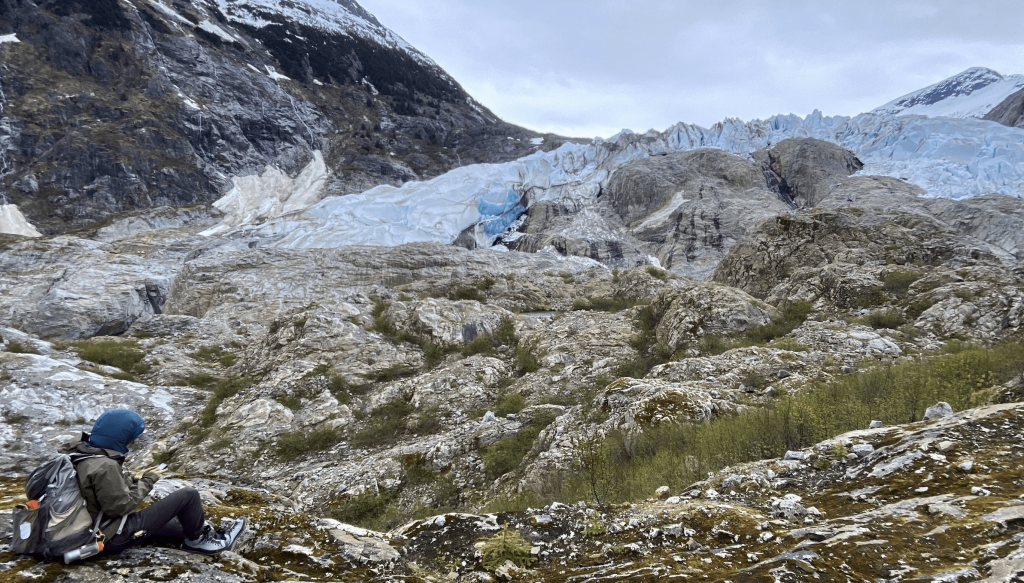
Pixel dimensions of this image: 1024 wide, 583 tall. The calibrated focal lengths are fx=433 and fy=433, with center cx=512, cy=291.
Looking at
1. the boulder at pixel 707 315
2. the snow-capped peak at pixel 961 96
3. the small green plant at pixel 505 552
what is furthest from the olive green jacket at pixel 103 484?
the snow-capped peak at pixel 961 96

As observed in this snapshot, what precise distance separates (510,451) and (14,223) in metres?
88.4

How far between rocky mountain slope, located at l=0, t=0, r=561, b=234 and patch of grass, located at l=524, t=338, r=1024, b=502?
3490 inches

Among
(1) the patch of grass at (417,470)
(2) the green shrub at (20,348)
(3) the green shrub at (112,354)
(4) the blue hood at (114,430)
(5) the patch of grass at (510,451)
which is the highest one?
(4) the blue hood at (114,430)

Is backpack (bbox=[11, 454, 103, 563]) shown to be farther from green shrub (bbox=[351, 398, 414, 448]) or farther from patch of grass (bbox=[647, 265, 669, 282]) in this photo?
patch of grass (bbox=[647, 265, 669, 282])

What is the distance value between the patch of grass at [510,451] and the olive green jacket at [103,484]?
7.45 metres

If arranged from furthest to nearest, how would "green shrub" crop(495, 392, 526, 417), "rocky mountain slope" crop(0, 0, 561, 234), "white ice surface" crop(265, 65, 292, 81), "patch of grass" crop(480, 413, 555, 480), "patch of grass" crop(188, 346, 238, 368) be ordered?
"white ice surface" crop(265, 65, 292, 81) → "rocky mountain slope" crop(0, 0, 561, 234) → "patch of grass" crop(188, 346, 238, 368) → "green shrub" crop(495, 392, 526, 417) → "patch of grass" crop(480, 413, 555, 480)

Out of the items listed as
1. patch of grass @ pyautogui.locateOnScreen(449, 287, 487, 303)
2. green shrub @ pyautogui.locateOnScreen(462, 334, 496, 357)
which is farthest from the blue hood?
patch of grass @ pyautogui.locateOnScreen(449, 287, 487, 303)

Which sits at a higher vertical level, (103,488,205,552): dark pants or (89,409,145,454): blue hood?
(89,409,145,454): blue hood

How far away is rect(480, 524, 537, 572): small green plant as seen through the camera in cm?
380

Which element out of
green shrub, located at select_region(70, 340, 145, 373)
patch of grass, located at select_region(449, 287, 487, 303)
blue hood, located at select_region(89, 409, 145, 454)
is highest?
patch of grass, located at select_region(449, 287, 487, 303)

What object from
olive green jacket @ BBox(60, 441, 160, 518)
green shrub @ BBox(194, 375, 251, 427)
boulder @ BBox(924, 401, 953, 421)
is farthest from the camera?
green shrub @ BBox(194, 375, 251, 427)

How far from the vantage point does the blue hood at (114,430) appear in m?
3.36

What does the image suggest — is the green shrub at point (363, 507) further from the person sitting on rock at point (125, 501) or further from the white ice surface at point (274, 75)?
the white ice surface at point (274, 75)

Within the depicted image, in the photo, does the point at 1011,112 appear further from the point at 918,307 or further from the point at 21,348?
the point at 21,348
